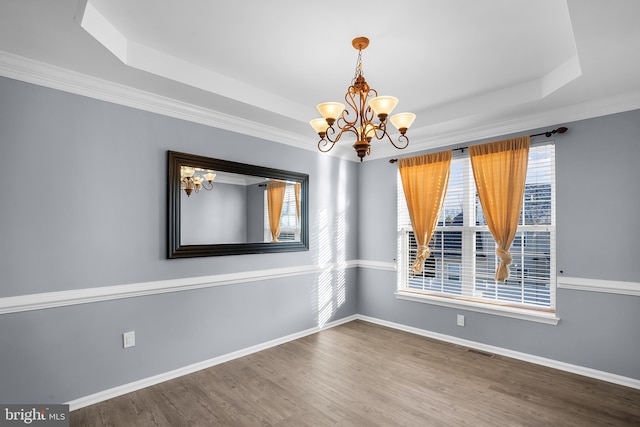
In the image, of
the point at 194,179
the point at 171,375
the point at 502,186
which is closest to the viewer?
the point at 171,375

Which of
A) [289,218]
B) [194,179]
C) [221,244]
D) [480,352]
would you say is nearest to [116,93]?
[194,179]

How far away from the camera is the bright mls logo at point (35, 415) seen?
2.25 meters

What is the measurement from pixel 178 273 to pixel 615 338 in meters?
4.00

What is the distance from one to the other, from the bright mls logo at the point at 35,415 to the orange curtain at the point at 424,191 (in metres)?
3.73

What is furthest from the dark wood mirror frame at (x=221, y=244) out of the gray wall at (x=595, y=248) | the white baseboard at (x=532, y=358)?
the gray wall at (x=595, y=248)

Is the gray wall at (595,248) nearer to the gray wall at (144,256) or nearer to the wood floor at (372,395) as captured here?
the gray wall at (144,256)

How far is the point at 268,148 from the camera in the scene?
3.90 m

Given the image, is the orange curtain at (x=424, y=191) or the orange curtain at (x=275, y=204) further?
the orange curtain at (x=424, y=191)

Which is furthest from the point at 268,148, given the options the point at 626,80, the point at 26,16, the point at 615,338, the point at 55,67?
the point at 615,338

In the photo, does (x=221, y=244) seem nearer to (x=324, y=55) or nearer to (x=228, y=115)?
(x=228, y=115)

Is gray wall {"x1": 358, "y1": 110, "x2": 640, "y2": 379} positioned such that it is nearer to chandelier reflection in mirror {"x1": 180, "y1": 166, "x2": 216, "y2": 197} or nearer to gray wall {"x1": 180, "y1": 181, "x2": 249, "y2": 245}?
gray wall {"x1": 180, "y1": 181, "x2": 249, "y2": 245}

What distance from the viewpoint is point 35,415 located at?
233 cm

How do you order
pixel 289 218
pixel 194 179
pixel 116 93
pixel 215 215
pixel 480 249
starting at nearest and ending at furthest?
1. pixel 116 93
2. pixel 194 179
3. pixel 215 215
4. pixel 480 249
5. pixel 289 218

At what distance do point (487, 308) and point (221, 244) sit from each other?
2980 millimetres
